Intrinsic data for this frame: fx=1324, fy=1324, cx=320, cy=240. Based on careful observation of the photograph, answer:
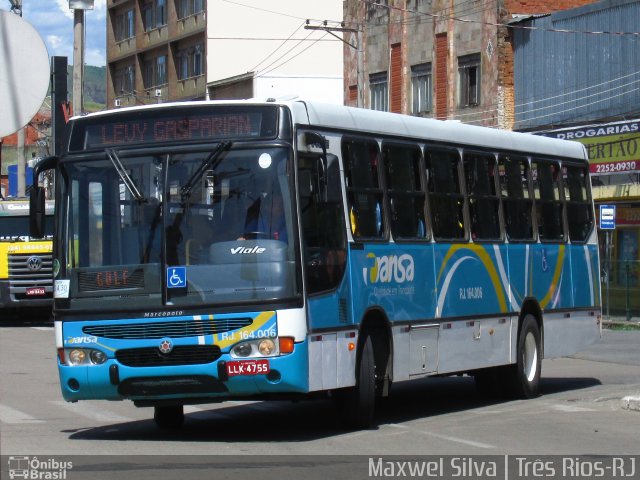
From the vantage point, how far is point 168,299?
1134 cm

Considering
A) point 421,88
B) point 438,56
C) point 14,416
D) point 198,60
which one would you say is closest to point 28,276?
point 438,56

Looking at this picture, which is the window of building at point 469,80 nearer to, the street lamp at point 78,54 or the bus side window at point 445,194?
the street lamp at point 78,54

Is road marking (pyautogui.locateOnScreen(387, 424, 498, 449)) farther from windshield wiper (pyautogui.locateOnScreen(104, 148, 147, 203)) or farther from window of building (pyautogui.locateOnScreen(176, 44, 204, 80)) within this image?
window of building (pyautogui.locateOnScreen(176, 44, 204, 80))

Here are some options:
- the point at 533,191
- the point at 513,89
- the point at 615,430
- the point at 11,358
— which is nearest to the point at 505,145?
the point at 533,191

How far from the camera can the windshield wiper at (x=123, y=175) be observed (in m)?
11.6

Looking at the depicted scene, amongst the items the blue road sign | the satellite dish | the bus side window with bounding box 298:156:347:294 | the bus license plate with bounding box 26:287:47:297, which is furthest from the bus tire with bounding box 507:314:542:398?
the bus license plate with bounding box 26:287:47:297

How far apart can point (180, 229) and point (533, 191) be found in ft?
20.5

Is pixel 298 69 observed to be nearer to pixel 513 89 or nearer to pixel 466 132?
pixel 513 89

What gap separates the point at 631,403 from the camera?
46.8 ft

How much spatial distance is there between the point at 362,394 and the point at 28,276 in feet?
66.9

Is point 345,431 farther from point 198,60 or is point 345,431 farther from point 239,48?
point 198,60

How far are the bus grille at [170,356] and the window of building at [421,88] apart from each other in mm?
30038

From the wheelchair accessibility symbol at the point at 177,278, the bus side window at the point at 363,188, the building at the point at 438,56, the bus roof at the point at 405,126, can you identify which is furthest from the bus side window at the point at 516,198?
the building at the point at 438,56

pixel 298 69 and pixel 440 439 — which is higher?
pixel 298 69
